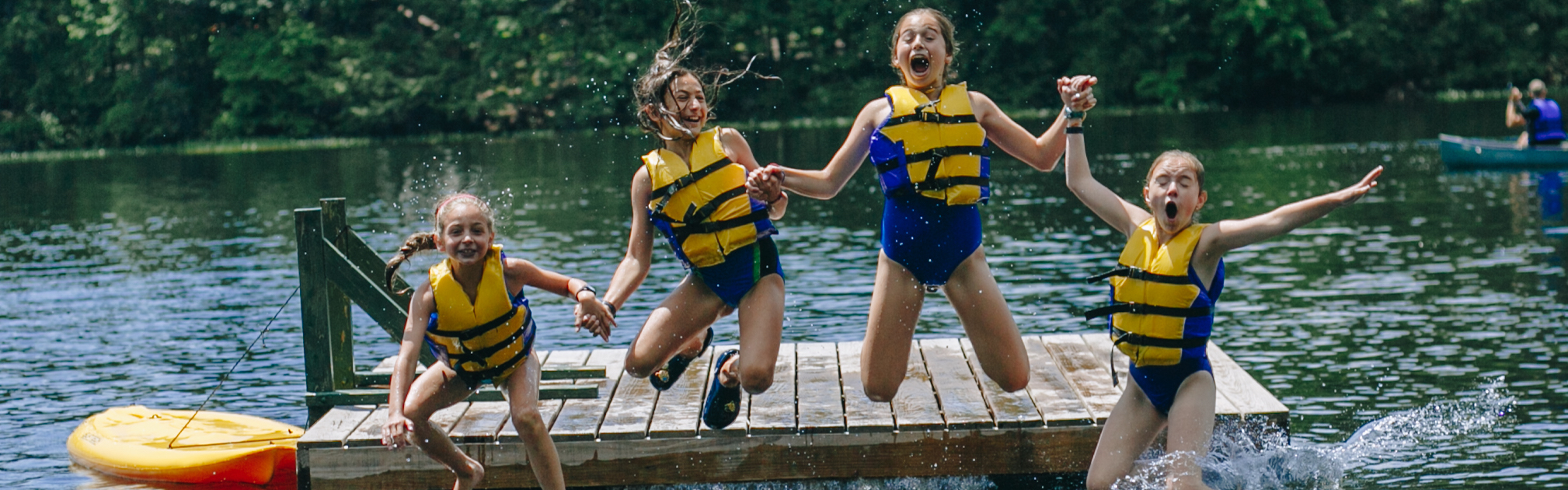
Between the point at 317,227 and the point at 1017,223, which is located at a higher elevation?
the point at 317,227

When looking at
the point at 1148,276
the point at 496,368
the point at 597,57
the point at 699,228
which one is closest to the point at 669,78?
the point at 699,228

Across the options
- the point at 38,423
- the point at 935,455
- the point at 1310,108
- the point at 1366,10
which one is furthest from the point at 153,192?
the point at 1366,10

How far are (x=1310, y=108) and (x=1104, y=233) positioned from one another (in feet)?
103

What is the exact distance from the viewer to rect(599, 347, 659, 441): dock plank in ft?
25.8

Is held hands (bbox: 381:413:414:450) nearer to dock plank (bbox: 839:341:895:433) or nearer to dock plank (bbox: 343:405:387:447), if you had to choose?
dock plank (bbox: 343:405:387:447)

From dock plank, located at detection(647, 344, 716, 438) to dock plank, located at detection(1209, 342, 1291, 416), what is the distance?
8.57 feet

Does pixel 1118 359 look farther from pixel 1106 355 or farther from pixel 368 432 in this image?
pixel 368 432

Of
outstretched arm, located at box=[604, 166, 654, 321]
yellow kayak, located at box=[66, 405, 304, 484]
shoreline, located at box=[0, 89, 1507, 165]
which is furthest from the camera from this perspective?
shoreline, located at box=[0, 89, 1507, 165]

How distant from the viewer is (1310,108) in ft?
161

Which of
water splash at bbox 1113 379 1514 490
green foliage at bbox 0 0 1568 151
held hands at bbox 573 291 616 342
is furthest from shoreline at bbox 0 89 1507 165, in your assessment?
held hands at bbox 573 291 616 342

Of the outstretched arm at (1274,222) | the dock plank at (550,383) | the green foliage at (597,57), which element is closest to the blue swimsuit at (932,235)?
the outstretched arm at (1274,222)

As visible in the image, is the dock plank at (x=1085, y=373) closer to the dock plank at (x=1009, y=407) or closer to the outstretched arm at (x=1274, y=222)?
the dock plank at (x=1009, y=407)

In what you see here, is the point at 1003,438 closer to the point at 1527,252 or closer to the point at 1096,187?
the point at 1096,187

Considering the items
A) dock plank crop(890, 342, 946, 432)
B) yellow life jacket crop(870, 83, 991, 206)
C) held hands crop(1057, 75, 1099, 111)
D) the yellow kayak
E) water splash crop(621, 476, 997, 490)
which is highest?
held hands crop(1057, 75, 1099, 111)
